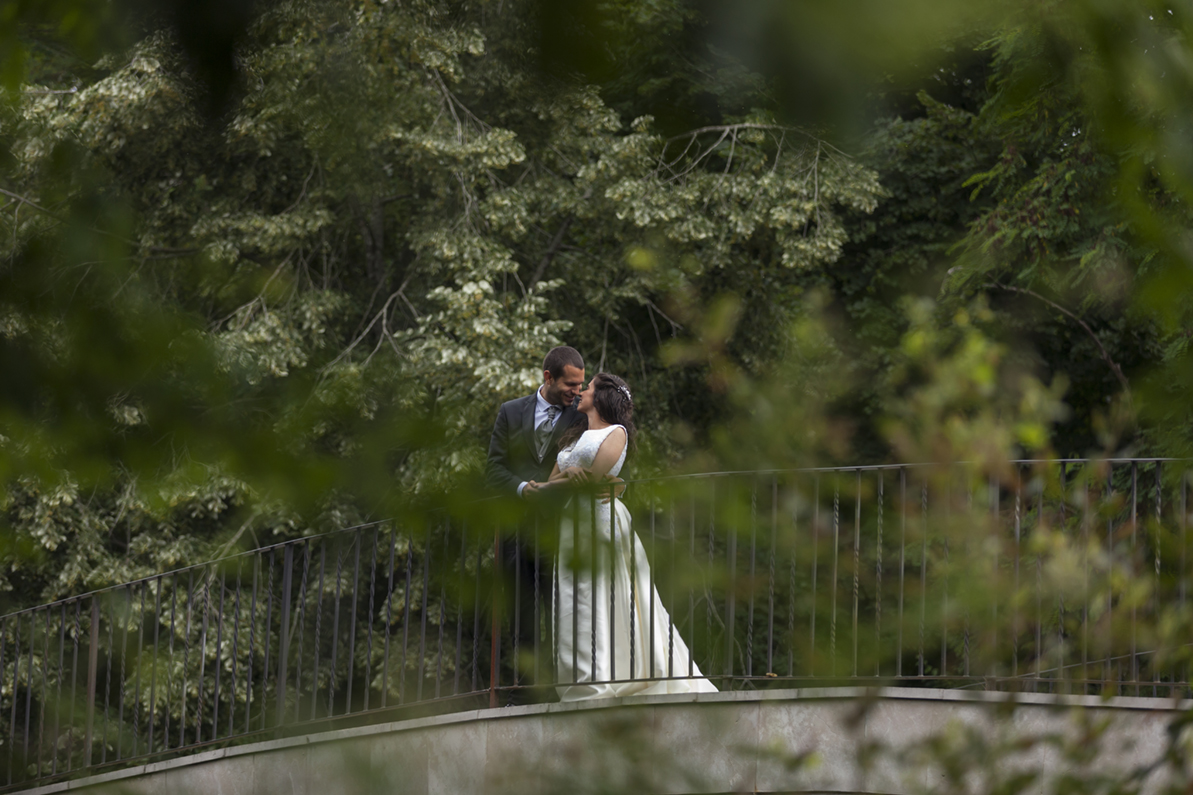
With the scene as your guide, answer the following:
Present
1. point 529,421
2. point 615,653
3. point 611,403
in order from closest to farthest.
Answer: point 611,403 < point 529,421 < point 615,653

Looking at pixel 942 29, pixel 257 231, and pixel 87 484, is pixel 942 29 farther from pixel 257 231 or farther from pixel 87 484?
pixel 257 231

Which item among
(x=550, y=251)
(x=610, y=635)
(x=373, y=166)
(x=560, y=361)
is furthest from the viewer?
(x=550, y=251)

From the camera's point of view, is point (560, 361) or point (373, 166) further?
point (560, 361)

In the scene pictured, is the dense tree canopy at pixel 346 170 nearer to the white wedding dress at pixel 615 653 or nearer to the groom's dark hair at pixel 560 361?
the white wedding dress at pixel 615 653

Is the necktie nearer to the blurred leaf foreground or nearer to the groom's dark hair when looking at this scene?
the groom's dark hair

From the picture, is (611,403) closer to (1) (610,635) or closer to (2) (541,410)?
(2) (541,410)

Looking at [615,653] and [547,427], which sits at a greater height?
[547,427]

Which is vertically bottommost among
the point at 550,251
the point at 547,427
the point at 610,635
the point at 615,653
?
the point at 615,653

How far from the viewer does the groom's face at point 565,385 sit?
4121 mm

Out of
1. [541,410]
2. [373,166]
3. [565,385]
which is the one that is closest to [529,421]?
[541,410]

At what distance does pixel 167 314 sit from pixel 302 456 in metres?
0.14

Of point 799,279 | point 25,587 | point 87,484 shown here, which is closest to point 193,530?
point 25,587

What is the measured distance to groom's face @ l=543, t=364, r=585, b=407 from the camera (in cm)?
412

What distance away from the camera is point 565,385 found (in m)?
4.16
